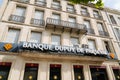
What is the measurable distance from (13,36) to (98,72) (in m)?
9.06

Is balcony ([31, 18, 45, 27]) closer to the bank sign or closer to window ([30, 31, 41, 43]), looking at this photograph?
window ([30, 31, 41, 43])

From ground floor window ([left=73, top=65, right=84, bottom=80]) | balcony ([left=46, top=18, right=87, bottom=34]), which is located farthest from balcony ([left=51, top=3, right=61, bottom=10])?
ground floor window ([left=73, top=65, right=84, bottom=80])

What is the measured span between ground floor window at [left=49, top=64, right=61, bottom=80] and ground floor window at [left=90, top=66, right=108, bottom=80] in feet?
11.2

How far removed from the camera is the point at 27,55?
8.12 metres

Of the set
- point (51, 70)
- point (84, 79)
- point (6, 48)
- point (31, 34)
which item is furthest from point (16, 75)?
point (84, 79)

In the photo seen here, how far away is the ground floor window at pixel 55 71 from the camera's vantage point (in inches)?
345

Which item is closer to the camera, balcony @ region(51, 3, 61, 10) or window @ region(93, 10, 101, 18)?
balcony @ region(51, 3, 61, 10)

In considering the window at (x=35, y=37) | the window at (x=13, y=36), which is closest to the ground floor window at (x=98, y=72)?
the window at (x=35, y=37)

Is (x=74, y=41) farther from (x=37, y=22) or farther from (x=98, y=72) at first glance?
(x=37, y=22)

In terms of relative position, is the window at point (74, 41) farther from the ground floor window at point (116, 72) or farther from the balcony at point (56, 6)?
the ground floor window at point (116, 72)

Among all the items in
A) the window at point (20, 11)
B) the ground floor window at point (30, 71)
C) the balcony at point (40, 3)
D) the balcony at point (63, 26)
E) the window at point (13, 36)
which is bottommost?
the ground floor window at point (30, 71)

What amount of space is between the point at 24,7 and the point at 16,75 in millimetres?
7414

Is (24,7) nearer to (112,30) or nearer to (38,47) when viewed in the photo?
(38,47)

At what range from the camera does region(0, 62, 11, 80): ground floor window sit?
7.44 meters
